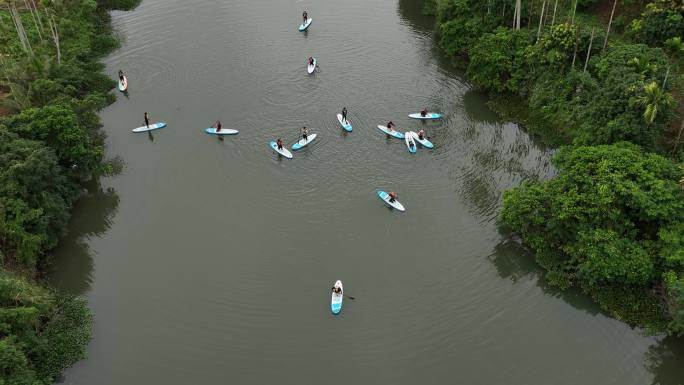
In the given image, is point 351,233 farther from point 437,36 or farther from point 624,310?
point 437,36

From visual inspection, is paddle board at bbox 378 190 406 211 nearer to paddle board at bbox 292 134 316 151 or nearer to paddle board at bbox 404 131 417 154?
paddle board at bbox 404 131 417 154

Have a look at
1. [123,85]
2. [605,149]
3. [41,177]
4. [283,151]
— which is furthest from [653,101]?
[123,85]

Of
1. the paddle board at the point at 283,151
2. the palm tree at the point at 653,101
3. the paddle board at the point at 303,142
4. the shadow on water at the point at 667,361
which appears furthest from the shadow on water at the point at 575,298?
the paddle board at the point at 283,151

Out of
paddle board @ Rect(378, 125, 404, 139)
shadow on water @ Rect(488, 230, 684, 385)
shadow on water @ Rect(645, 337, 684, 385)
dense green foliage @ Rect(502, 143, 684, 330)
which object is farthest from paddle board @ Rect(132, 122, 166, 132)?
shadow on water @ Rect(645, 337, 684, 385)

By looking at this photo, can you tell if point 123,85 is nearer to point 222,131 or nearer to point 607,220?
point 222,131

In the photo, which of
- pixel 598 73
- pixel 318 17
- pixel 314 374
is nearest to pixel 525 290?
pixel 314 374

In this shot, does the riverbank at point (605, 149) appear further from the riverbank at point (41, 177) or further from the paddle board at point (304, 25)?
the riverbank at point (41, 177)
